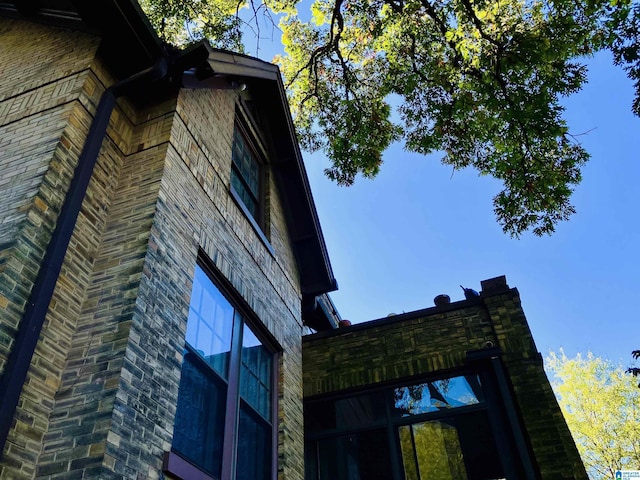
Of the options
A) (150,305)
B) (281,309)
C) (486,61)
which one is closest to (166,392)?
(150,305)

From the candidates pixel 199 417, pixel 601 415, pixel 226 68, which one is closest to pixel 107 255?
pixel 199 417

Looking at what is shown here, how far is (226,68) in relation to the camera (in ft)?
22.7

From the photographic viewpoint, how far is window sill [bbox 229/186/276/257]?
23.6 ft

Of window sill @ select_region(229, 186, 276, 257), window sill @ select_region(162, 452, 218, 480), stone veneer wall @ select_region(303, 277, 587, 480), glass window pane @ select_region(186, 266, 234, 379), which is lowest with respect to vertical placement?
window sill @ select_region(162, 452, 218, 480)

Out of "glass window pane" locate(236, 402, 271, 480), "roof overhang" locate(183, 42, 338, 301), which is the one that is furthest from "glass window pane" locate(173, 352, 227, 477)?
"roof overhang" locate(183, 42, 338, 301)

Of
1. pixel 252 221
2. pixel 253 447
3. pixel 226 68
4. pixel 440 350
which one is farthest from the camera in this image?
pixel 440 350

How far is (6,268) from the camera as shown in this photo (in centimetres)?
382

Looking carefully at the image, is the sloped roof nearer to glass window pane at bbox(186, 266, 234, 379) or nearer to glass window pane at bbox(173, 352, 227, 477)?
glass window pane at bbox(186, 266, 234, 379)

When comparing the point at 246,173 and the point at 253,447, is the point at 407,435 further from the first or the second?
the point at 246,173

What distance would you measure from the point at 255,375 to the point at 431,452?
8.96 ft

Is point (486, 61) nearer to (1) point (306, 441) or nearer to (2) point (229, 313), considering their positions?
(2) point (229, 313)

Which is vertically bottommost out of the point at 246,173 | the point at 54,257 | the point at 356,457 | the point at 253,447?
the point at 253,447

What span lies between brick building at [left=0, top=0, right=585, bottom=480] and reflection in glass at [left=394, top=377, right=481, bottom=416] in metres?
0.07

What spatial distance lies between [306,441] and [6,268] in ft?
17.6
